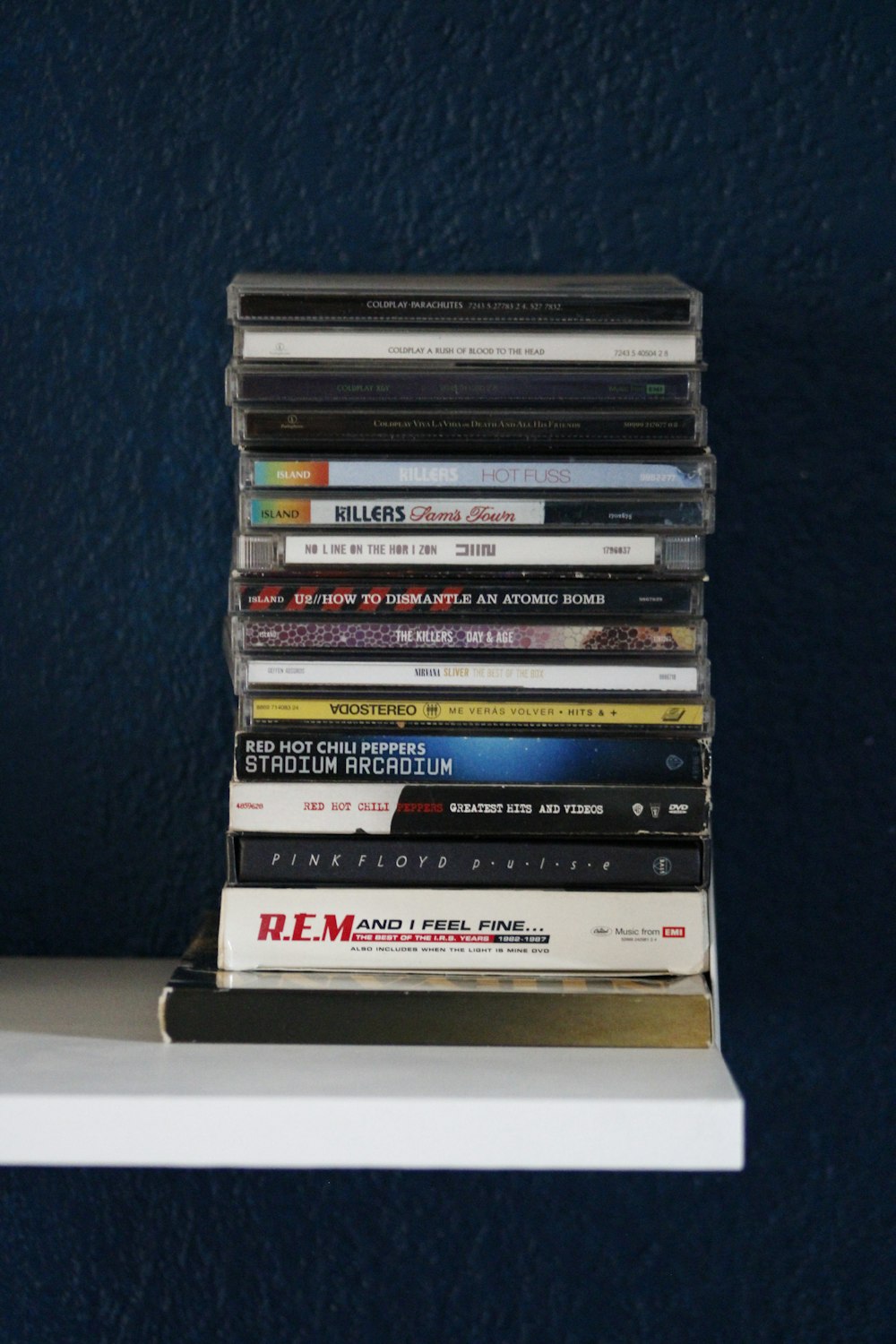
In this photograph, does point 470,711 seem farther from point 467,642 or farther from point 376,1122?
point 376,1122

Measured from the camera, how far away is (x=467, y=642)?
0.73 meters

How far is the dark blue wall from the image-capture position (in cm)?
89

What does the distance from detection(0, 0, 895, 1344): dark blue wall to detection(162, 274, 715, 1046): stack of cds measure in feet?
0.55

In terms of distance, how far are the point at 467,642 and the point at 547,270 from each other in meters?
0.29

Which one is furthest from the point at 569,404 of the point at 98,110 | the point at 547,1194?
the point at 547,1194

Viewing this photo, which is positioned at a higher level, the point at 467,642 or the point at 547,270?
the point at 547,270

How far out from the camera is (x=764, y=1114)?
90 cm

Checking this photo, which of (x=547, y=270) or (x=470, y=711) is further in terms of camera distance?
(x=547, y=270)

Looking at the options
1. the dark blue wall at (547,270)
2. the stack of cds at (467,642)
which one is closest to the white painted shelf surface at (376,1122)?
the stack of cds at (467,642)

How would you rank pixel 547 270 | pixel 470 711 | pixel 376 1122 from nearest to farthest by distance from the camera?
1. pixel 376 1122
2. pixel 470 711
3. pixel 547 270

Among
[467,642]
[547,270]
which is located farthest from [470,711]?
[547,270]

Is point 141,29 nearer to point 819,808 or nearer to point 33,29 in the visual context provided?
point 33,29

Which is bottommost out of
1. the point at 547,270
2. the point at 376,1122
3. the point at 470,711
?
the point at 376,1122

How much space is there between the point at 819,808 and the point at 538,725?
0.26m
